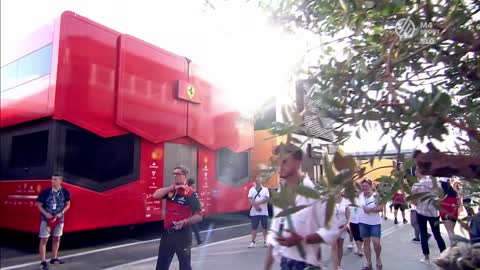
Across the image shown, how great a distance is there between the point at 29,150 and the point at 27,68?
1931 millimetres

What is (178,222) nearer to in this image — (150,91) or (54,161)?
(54,161)

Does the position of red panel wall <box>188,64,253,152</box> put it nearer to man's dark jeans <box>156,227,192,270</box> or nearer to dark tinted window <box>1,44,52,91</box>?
dark tinted window <box>1,44,52,91</box>

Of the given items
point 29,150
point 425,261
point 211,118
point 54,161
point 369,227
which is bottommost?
point 425,261

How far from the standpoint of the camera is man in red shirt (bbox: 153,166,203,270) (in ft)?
13.9

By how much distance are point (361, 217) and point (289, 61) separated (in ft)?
16.8

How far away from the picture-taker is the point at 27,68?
8453 mm

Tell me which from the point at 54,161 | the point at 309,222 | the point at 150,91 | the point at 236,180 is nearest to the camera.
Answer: the point at 309,222

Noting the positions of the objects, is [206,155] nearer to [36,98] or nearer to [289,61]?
[36,98]

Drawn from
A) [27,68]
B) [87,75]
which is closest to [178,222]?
[87,75]

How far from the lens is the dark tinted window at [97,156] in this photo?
767 cm

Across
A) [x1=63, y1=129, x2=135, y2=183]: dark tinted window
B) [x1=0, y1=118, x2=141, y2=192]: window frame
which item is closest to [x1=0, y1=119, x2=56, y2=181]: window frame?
[x1=0, y1=118, x2=141, y2=192]: window frame

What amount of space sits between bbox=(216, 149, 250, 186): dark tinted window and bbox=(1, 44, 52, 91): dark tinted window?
5.46 m

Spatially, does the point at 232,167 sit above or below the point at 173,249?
above

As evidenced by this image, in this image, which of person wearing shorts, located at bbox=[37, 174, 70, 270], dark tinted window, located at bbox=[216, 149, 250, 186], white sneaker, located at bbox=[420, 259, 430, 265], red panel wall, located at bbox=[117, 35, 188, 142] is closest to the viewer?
person wearing shorts, located at bbox=[37, 174, 70, 270]
